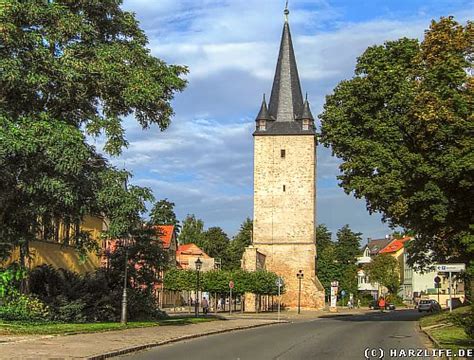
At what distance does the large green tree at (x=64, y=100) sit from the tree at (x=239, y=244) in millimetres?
86883

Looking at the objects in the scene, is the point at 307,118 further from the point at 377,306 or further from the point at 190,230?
the point at 190,230

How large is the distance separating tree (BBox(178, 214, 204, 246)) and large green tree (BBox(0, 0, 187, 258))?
105007 millimetres

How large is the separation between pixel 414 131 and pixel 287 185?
4879 cm

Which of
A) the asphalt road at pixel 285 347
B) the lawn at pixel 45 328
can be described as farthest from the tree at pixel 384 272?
the lawn at pixel 45 328

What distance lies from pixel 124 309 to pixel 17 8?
42.0 ft

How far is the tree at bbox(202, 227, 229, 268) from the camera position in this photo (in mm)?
127619

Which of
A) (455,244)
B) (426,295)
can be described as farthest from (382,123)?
(426,295)

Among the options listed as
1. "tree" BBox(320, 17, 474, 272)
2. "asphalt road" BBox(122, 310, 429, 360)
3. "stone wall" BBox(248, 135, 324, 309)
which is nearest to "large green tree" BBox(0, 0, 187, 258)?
"asphalt road" BBox(122, 310, 429, 360)

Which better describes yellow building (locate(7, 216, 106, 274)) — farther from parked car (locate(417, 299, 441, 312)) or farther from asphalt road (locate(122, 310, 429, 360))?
parked car (locate(417, 299, 441, 312))

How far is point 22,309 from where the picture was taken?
24625 mm

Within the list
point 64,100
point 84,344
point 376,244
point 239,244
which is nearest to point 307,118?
Answer: point 239,244

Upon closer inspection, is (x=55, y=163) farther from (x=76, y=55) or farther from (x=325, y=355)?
(x=325, y=355)

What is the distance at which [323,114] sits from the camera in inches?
1473

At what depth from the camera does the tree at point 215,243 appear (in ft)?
419
